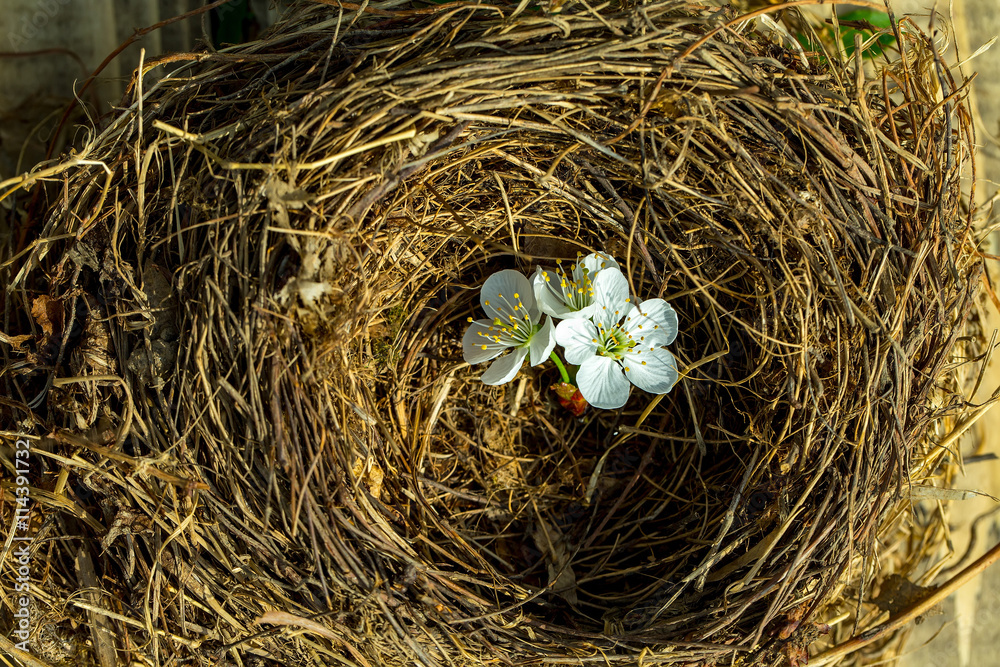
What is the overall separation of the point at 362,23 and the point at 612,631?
4.22 feet

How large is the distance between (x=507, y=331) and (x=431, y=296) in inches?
8.0

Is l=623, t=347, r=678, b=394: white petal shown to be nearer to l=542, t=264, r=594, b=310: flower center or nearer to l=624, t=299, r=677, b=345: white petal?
l=624, t=299, r=677, b=345: white petal

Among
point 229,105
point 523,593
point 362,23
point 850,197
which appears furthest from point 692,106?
point 523,593

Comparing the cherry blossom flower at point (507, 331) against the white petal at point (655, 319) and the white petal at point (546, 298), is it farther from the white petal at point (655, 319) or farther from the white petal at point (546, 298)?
the white petal at point (655, 319)

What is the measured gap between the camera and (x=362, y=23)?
1180 millimetres

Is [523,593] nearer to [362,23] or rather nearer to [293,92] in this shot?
[293,92]

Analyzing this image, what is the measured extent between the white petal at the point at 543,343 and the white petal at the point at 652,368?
0.51 ft

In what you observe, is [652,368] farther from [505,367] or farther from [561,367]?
[505,367]

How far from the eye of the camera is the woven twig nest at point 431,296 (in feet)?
3.62

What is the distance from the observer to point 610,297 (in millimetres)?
1265

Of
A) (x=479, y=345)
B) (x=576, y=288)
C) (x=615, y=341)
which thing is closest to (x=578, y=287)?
(x=576, y=288)

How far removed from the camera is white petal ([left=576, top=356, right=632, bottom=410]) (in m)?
1.27

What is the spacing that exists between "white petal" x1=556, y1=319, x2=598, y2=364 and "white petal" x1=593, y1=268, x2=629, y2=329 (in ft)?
0.09

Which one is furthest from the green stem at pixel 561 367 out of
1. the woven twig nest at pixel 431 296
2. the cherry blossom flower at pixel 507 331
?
the woven twig nest at pixel 431 296
